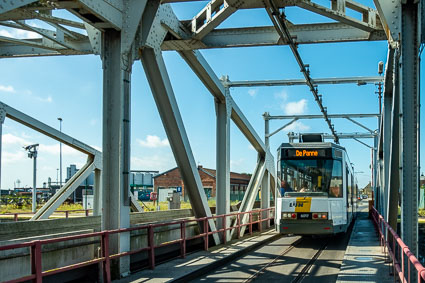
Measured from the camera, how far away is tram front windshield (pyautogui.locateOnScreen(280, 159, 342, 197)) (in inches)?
671

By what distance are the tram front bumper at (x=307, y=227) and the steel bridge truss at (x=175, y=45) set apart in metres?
3.05

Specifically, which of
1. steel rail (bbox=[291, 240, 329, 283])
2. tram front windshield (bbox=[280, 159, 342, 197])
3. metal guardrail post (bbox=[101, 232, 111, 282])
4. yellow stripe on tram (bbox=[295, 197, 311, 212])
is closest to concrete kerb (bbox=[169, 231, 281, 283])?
metal guardrail post (bbox=[101, 232, 111, 282])

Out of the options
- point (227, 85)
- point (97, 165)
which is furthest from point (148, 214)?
point (227, 85)

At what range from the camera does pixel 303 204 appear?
54.7 feet

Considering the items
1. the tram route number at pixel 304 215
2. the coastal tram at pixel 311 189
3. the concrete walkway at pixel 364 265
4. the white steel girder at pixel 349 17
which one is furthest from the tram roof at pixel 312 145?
the white steel girder at pixel 349 17

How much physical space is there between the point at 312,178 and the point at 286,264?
14.7 feet

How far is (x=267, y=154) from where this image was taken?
23000 mm

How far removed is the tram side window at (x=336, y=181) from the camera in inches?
670

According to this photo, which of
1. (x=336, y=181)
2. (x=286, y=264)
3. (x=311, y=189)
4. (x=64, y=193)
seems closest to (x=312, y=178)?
(x=311, y=189)

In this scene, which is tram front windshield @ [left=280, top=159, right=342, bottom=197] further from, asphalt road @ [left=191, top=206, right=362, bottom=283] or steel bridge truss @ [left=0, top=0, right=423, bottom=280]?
steel bridge truss @ [left=0, top=0, right=423, bottom=280]

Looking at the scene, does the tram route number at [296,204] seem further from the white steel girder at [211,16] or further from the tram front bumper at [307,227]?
the white steel girder at [211,16]

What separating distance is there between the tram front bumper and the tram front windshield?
0.94 metres

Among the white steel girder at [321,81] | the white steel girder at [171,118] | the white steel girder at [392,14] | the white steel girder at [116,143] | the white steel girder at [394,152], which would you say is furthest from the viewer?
the white steel girder at [321,81]

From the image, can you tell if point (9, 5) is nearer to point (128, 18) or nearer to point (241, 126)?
point (128, 18)
